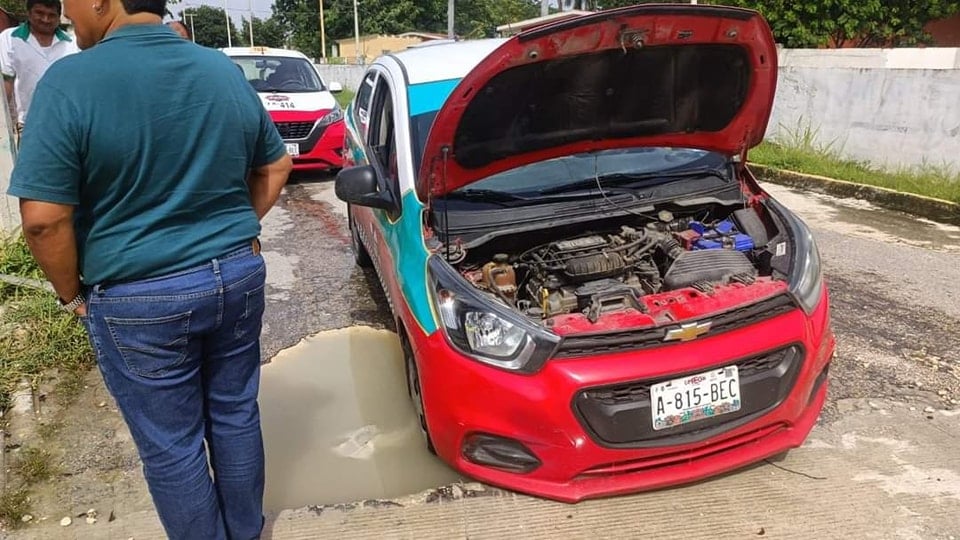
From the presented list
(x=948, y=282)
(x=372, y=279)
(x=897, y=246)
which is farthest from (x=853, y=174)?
(x=372, y=279)

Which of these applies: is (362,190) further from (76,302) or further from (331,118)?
(331,118)

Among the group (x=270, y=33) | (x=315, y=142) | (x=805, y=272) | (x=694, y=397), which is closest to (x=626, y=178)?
(x=805, y=272)

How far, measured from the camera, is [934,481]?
2766 millimetres

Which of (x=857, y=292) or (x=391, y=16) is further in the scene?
(x=391, y=16)

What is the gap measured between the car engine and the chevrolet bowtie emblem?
0.70ft

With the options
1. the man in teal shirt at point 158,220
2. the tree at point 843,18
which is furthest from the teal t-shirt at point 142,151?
the tree at point 843,18

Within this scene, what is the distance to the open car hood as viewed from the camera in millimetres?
2744

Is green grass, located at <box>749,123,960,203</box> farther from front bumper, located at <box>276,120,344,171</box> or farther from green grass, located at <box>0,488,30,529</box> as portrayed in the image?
green grass, located at <box>0,488,30,529</box>

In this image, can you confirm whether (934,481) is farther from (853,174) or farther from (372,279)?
(853,174)

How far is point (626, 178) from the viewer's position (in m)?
3.40

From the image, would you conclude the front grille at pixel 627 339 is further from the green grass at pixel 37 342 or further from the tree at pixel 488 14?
the tree at pixel 488 14

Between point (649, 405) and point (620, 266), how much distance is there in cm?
77

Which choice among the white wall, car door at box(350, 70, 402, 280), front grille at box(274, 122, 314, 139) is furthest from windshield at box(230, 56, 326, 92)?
the white wall

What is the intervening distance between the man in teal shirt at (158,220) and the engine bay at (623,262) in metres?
1.03
